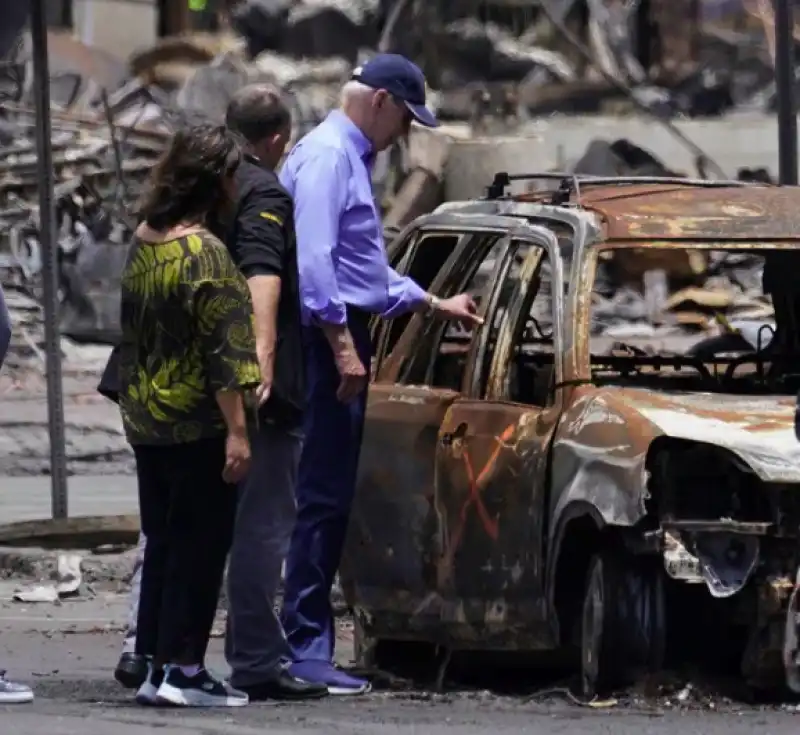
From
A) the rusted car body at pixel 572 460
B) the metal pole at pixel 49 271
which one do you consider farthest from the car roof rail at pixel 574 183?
the metal pole at pixel 49 271

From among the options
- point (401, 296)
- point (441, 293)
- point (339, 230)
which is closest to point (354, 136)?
point (339, 230)

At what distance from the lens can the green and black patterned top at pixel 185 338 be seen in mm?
7367

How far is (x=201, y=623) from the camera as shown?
7609 millimetres

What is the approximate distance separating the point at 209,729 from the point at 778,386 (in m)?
2.85

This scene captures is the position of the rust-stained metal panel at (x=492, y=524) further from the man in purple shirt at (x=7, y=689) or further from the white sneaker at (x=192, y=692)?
the man in purple shirt at (x=7, y=689)

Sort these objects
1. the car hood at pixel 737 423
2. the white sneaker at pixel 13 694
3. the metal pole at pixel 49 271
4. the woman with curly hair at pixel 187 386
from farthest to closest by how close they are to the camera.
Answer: the metal pole at pixel 49 271
the white sneaker at pixel 13 694
the woman with curly hair at pixel 187 386
the car hood at pixel 737 423

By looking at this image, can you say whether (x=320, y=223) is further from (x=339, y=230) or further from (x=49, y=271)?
(x=49, y=271)

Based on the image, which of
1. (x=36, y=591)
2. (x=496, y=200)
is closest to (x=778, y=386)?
(x=496, y=200)

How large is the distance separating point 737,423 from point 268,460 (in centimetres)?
134

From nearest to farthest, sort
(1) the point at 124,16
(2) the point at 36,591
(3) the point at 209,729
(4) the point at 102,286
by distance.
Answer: (3) the point at 209,729, (2) the point at 36,591, (4) the point at 102,286, (1) the point at 124,16

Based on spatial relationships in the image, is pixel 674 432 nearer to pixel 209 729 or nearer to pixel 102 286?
pixel 209 729

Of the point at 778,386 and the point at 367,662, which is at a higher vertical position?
the point at 778,386

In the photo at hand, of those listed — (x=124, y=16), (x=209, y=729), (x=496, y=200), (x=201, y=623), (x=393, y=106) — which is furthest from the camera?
(x=124, y=16)

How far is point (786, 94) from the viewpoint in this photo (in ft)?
40.4
